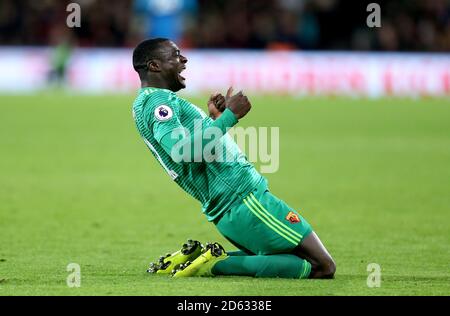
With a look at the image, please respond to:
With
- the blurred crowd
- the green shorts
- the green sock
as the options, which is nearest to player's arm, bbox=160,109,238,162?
the green shorts

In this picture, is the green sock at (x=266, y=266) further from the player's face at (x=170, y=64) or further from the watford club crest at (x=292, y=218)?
the player's face at (x=170, y=64)

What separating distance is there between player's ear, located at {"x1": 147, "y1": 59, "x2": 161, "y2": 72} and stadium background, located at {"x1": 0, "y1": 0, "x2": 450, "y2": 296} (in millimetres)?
1578

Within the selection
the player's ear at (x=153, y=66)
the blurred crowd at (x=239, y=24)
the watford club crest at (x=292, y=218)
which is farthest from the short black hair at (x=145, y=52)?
the blurred crowd at (x=239, y=24)

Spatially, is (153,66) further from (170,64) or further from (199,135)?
(199,135)

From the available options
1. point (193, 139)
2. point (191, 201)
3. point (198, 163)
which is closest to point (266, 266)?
point (198, 163)

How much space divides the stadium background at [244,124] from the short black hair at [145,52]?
5.33 ft

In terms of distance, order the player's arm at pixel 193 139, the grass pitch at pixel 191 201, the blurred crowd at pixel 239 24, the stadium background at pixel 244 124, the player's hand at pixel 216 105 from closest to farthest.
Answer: the player's arm at pixel 193 139
the grass pitch at pixel 191 201
the player's hand at pixel 216 105
the stadium background at pixel 244 124
the blurred crowd at pixel 239 24

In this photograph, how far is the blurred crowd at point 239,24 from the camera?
30.9 metres

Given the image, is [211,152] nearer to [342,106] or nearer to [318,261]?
[318,261]

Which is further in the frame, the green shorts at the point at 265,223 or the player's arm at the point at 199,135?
the green shorts at the point at 265,223

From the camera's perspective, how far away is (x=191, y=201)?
43.0 ft

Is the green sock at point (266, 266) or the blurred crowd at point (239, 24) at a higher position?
the blurred crowd at point (239, 24)

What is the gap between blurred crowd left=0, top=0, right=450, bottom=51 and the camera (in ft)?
101
